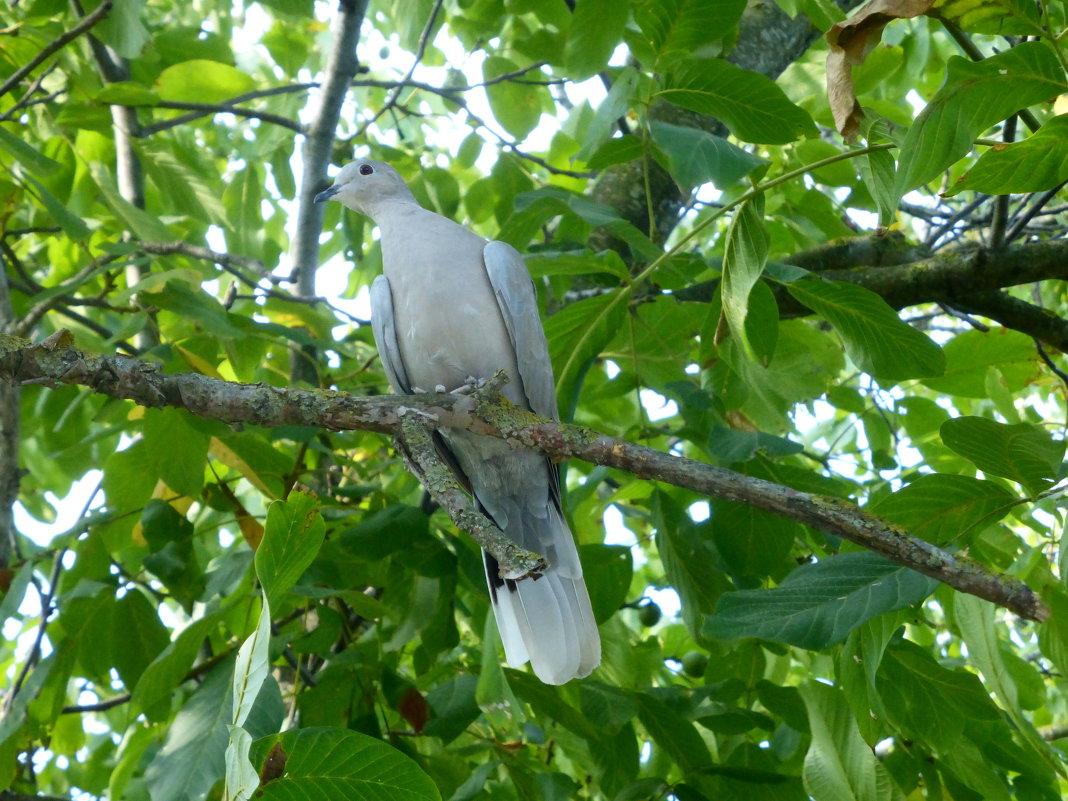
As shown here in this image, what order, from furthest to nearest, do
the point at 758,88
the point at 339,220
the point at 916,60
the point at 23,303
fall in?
1. the point at 339,220
2. the point at 916,60
3. the point at 23,303
4. the point at 758,88

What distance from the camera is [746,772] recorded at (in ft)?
8.48

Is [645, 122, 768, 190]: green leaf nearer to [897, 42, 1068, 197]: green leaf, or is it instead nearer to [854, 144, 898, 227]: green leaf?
[854, 144, 898, 227]: green leaf

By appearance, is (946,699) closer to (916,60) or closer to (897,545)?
(897,545)

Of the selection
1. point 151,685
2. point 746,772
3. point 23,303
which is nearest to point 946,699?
point 746,772

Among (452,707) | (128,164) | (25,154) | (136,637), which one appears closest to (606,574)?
(452,707)

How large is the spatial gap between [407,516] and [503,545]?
0.95 meters

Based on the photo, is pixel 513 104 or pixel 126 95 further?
pixel 513 104

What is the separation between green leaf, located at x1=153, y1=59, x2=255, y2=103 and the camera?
3.82 m

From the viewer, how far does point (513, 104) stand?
4.40 meters

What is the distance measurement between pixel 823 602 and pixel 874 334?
38.3 inches

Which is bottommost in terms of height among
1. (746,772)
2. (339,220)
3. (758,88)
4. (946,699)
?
(746,772)

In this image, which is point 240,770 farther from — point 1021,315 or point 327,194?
point 327,194

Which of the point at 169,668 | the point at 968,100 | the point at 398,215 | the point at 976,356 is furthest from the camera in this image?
the point at 398,215

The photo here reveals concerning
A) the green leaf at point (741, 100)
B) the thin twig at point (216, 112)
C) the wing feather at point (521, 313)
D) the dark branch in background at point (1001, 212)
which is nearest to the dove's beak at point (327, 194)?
the thin twig at point (216, 112)
